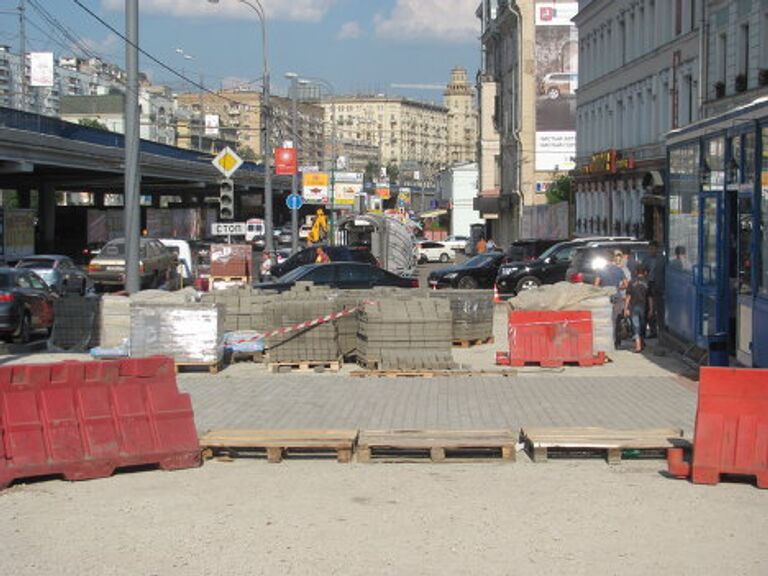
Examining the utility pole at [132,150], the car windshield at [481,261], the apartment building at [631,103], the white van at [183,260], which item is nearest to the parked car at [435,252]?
the apartment building at [631,103]

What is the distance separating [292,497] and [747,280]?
818cm

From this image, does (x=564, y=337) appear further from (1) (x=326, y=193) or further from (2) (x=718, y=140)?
(1) (x=326, y=193)

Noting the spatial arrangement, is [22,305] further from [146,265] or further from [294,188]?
[294,188]

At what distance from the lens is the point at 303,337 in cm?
1831

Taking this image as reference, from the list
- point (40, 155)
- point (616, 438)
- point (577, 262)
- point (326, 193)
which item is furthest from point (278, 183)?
point (616, 438)

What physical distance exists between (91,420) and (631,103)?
42865 millimetres

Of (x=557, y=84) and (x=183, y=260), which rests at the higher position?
(x=557, y=84)

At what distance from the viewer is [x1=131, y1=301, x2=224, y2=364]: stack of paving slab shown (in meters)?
17.9

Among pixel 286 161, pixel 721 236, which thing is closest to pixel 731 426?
pixel 721 236

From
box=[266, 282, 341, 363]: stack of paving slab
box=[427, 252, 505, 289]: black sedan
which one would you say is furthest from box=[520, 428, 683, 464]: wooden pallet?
box=[427, 252, 505, 289]: black sedan

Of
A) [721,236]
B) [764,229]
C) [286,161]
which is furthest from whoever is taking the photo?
[286,161]

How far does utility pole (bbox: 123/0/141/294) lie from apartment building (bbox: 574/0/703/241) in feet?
64.4

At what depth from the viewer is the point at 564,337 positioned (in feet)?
60.6

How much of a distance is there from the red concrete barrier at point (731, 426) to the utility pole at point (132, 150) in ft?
43.2
